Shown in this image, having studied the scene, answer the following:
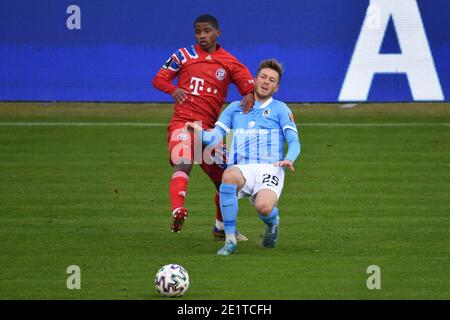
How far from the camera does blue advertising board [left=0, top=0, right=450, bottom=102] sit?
21.4 meters

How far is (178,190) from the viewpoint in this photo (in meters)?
11.7

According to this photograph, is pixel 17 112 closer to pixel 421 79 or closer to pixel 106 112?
pixel 106 112

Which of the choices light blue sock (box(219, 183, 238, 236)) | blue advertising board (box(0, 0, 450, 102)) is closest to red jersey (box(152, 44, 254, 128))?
light blue sock (box(219, 183, 238, 236))

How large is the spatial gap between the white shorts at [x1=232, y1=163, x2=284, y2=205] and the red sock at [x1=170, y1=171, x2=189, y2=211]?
638mm

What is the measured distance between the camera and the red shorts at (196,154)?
12.1 metres

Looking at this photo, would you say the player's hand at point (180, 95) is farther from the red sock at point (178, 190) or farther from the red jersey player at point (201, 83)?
A: the red sock at point (178, 190)

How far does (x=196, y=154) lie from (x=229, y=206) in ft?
3.85

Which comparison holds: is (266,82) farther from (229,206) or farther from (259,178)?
(229,206)

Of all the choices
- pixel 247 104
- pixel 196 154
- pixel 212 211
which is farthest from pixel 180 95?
pixel 212 211

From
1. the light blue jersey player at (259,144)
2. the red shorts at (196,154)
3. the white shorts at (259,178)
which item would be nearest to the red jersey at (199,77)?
the red shorts at (196,154)

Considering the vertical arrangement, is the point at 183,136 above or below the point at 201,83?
below

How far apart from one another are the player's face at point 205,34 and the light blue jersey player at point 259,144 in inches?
36.4

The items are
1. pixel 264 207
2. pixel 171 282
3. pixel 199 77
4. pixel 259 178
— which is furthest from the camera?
pixel 199 77

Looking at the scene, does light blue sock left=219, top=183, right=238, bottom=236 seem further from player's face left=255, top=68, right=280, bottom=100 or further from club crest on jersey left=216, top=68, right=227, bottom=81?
club crest on jersey left=216, top=68, right=227, bottom=81
